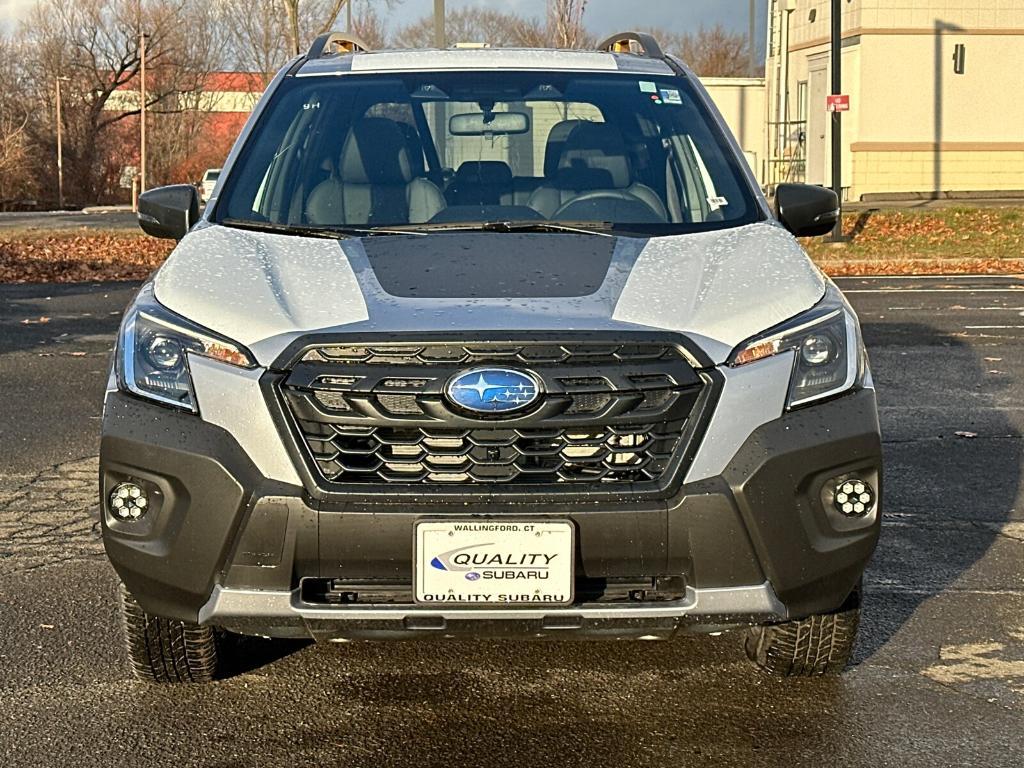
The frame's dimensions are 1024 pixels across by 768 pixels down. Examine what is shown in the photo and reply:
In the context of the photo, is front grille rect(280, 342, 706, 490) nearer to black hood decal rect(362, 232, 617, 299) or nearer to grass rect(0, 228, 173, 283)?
black hood decal rect(362, 232, 617, 299)

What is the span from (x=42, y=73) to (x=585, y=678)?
6604 cm

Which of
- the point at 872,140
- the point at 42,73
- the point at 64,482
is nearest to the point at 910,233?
the point at 872,140

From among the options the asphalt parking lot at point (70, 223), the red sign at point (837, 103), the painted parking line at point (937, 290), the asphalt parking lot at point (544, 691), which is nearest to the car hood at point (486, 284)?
the asphalt parking lot at point (544, 691)

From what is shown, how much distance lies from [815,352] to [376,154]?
1936mm

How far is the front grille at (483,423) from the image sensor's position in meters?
3.65

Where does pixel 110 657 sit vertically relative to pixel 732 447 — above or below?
below

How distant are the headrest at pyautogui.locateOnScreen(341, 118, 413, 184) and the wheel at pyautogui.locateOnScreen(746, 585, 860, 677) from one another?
6.27ft

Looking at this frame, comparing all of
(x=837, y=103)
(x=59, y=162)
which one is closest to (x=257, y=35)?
(x=59, y=162)

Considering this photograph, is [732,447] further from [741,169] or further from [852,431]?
[741,169]

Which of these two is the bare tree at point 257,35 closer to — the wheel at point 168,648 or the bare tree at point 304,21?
the bare tree at point 304,21

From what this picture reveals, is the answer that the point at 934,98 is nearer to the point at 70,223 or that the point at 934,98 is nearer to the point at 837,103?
the point at 837,103

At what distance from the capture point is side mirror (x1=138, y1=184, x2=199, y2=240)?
5.08 meters

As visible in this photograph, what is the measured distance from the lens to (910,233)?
24.7m

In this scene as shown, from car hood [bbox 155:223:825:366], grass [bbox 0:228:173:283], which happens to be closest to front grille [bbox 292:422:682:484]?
car hood [bbox 155:223:825:366]
